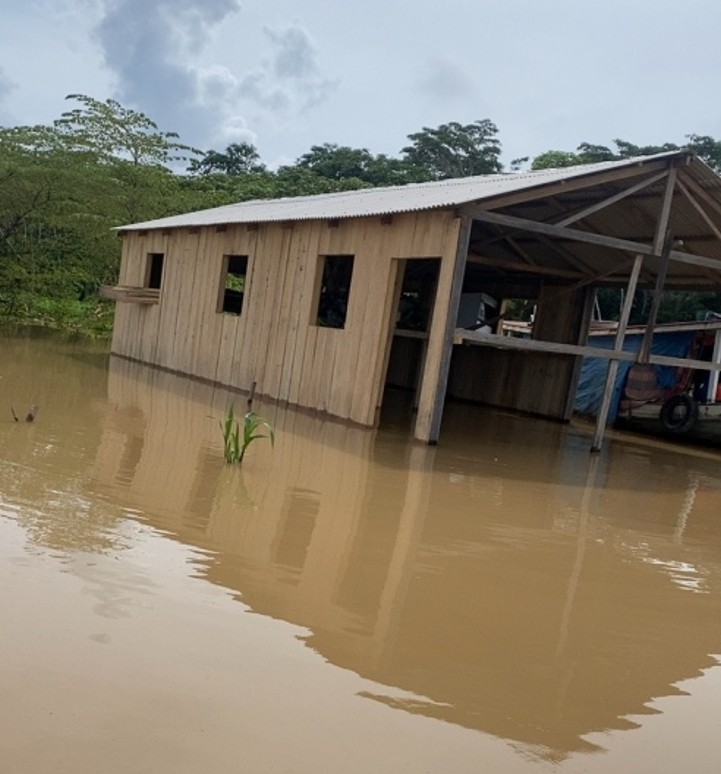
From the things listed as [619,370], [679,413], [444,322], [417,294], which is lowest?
[679,413]

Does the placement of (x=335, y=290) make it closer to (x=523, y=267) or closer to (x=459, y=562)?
(x=523, y=267)

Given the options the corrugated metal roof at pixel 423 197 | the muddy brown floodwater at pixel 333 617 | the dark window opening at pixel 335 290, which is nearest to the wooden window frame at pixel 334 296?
the dark window opening at pixel 335 290

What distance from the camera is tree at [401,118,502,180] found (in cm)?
4359

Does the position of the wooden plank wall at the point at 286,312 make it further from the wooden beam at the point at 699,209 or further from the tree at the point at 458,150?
the tree at the point at 458,150

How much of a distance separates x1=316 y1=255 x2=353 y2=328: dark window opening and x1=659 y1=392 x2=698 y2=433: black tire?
234 inches

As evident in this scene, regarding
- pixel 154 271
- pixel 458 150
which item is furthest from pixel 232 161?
pixel 154 271

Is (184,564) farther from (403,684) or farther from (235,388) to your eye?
(235,388)

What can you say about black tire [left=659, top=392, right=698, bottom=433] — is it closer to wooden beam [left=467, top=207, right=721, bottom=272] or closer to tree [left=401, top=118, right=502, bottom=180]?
Answer: wooden beam [left=467, top=207, right=721, bottom=272]

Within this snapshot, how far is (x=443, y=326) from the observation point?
33.0 feet

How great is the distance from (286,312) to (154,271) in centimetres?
714

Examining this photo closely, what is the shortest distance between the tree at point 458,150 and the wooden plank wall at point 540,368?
2728 cm

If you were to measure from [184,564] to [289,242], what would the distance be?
925 centimetres

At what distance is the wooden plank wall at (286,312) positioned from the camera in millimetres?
11094

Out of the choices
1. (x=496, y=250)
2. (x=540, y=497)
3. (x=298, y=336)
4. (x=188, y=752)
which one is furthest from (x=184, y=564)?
(x=496, y=250)
